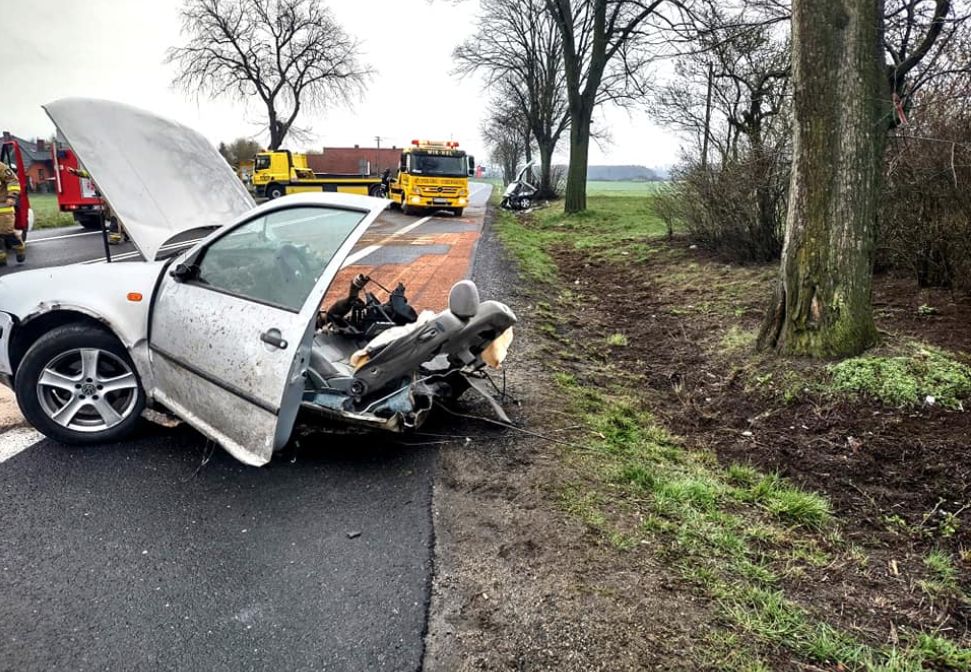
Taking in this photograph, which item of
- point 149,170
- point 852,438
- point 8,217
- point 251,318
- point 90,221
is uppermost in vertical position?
point 149,170

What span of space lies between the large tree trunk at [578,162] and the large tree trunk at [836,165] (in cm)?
1881

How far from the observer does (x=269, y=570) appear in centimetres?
299

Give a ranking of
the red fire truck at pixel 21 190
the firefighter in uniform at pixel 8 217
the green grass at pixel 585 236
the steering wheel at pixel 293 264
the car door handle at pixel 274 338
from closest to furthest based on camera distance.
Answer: the car door handle at pixel 274 338, the steering wheel at pixel 293 264, the firefighter in uniform at pixel 8 217, the red fire truck at pixel 21 190, the green grass at pixel 585 236

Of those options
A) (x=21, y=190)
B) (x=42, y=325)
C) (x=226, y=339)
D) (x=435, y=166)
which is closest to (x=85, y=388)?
(x=42, y=325)

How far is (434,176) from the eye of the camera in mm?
25266

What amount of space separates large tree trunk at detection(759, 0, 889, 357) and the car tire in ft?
17.9

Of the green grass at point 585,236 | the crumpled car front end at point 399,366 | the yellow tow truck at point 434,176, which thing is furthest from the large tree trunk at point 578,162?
the crumpled car front end at point 399,366

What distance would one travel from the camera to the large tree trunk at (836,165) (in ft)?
17.8

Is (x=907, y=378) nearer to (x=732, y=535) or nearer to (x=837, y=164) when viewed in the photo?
(x=837, y=164)

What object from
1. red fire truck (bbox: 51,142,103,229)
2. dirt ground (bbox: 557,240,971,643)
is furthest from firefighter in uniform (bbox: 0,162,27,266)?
dirt ground (bbox: 557,240,971,643)

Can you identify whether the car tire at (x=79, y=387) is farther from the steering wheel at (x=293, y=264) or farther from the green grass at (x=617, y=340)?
the green grass at (x=617, y=340)

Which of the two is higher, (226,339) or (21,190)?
(21,190)

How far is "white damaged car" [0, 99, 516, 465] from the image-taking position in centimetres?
350

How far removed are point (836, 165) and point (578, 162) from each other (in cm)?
1937
